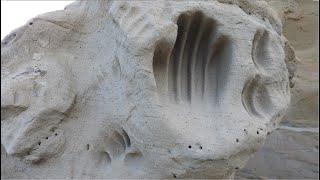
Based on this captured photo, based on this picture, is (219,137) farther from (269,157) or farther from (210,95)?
(269,157)

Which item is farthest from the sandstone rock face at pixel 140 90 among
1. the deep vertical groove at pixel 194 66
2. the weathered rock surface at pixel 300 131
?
the weathered rock surface at pixel 300 131

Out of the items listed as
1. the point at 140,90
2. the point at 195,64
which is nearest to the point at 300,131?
the point at 195,64

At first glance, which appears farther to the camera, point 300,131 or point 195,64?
point 300,131

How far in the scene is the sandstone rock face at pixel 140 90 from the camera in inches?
26.1

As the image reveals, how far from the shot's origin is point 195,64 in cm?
74

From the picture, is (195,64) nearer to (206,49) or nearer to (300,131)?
(206,49)

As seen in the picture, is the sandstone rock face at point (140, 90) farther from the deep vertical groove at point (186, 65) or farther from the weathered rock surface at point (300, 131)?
the weathered rock surface at point (300, 131)

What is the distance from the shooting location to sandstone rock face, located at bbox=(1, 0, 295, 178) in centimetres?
66

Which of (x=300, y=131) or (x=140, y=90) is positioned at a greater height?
(x=140, y=90)

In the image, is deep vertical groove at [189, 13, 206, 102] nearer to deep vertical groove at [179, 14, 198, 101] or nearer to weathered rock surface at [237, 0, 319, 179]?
deep vertical groove at [179, 14, 198, 101]

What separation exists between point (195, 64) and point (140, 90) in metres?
0.13

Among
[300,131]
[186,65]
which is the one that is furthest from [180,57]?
[300,131]

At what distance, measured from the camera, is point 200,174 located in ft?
2.27

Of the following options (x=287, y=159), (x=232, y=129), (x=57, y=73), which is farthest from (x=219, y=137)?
(x=287, y=159)
